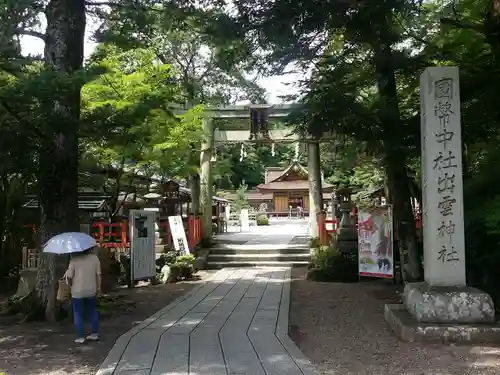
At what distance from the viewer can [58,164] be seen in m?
7.87

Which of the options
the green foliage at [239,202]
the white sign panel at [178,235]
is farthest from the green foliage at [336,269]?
the green foliage at [239,202]

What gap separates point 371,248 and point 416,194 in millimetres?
1666

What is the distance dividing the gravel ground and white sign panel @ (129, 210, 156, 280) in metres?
4.05

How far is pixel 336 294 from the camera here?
1037 cm

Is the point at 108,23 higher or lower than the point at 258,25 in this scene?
higher

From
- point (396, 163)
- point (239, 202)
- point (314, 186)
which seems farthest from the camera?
point (239, 202)

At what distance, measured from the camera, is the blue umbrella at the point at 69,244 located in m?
6.11

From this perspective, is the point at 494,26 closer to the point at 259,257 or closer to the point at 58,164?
the point at 58,164

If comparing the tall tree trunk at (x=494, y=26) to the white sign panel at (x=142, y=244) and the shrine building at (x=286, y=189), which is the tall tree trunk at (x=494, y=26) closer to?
the white sign panel at (x=142, y=244)

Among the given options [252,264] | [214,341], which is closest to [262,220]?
[252,264]

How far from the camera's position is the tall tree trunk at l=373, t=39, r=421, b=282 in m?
8.23

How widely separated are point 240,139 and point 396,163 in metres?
10.1

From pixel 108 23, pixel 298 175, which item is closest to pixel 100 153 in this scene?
pixel 108 23

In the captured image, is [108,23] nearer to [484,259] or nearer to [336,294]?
[336,294]
